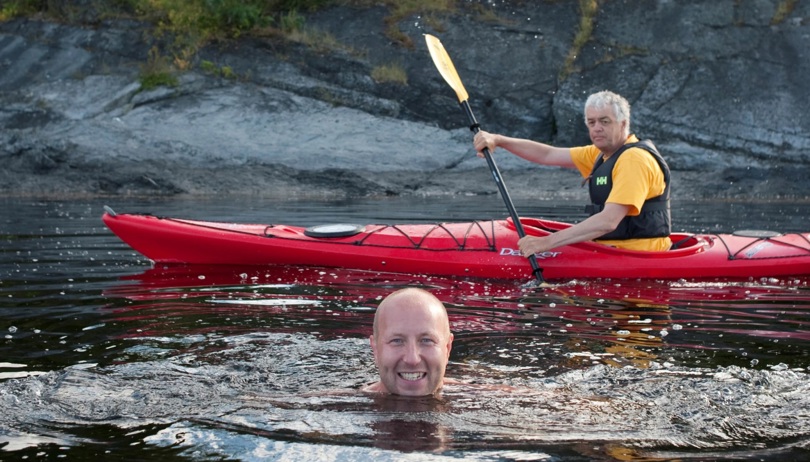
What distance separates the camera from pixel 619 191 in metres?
6.61

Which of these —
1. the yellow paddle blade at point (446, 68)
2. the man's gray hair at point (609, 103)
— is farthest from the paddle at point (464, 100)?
the man's gray hair at point (609, 103)

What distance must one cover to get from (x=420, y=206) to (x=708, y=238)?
5858 millimetres

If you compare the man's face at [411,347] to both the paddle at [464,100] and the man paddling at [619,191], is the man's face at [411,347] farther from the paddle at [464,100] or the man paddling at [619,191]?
the paddle at [464,100]

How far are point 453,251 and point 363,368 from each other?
295 cm

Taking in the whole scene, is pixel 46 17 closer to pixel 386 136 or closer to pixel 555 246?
pixel 386 136

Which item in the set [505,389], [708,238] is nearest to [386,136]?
[708,238]

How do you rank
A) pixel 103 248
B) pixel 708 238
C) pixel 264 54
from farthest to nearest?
pixel 264 54 < pixel 103 248 < pixel 708 238

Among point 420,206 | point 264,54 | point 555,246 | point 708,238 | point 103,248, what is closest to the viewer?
point 555,246

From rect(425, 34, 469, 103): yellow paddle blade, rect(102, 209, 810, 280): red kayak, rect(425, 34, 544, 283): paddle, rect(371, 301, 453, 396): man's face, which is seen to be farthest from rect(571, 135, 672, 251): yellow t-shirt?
rect(371, 301, 453, 396): man's face

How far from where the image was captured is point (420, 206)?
42.7 feet

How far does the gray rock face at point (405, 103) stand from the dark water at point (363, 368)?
295 inches

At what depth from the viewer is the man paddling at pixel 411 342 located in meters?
3.36

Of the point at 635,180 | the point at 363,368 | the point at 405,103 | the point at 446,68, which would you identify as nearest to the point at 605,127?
the point at 635,180

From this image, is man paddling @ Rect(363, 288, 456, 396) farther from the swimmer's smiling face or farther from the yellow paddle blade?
the yellow paddle blade
